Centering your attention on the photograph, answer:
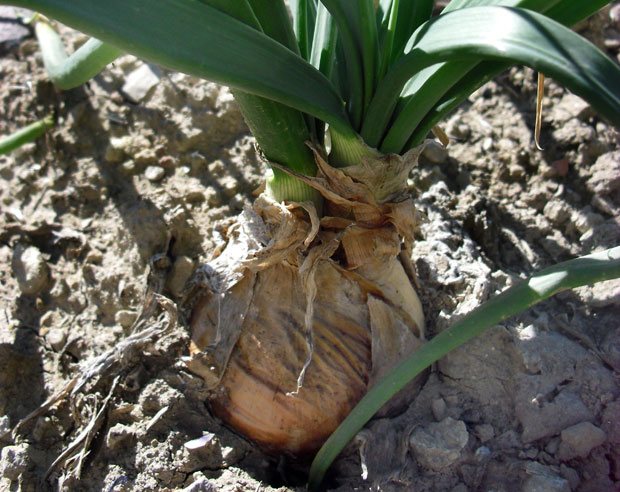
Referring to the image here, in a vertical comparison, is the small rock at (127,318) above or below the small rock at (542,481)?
above

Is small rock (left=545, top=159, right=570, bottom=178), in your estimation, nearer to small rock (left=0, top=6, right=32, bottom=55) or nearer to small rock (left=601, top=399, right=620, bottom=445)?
small rock (left=601, top=399, right=620, bottom=445)

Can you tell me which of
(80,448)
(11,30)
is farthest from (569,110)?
(11,30)

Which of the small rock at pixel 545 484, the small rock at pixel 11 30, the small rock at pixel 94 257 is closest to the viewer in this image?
the small rock at pixel 545 484

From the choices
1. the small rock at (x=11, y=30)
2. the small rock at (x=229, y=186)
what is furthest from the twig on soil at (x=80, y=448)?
the small rock at (x=11, y=30)

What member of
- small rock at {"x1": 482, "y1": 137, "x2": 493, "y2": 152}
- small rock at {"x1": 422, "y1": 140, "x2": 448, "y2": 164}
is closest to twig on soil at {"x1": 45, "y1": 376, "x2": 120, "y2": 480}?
small rock at {"x1": 422, "y1": 140, "x2": 448, "y2": 164}

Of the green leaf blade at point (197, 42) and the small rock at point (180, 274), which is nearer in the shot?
the green leaf blade at point (197, 42)

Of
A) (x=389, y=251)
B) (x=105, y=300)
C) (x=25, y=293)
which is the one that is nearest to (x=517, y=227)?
(x=389, y=251)

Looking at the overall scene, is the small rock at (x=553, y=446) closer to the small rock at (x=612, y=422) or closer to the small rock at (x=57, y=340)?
the small rock at (x=612, y=422)

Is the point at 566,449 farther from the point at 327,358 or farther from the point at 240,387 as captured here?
the point at 240,387

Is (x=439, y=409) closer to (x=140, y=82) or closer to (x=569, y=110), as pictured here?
(x=569, y=110)
